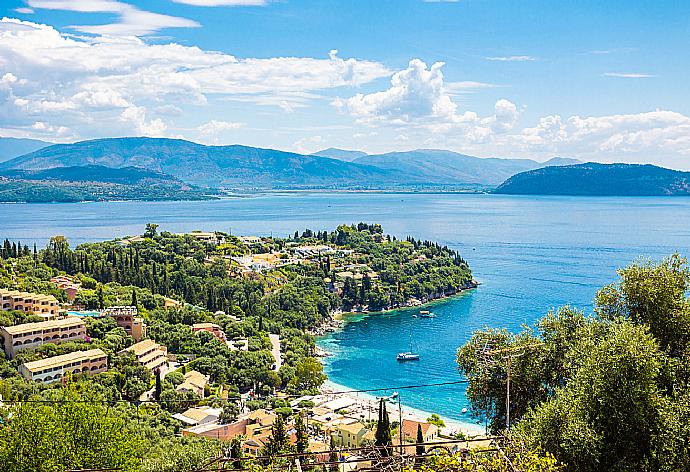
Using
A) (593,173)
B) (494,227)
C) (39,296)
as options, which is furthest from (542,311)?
(593,173)

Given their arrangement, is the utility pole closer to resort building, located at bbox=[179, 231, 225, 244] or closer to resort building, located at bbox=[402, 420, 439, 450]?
resort building, located at bbox=[402, 420, 439, 450]

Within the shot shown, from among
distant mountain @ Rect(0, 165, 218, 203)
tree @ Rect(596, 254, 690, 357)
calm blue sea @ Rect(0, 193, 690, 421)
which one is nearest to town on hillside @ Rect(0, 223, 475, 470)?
calm blue sea @ Rect(0, 193, 690, 421)

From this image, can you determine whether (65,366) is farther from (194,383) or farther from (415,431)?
(415,431)

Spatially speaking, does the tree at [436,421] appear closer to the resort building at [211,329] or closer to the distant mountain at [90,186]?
the resort building at [211,329]

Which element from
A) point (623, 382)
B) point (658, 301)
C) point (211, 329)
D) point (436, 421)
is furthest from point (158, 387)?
point (623, 382)

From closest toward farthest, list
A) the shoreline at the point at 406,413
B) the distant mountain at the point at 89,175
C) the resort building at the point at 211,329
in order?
1. the shoreline at the point at 406,413
2. the resort building at the point at 211,329
3. the distant mountain at the point at 89,175

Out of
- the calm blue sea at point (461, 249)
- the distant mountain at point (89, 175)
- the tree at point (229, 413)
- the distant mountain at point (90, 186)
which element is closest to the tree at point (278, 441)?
the tree at point (229, 413)

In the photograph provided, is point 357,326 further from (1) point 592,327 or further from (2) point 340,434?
(1) point 592,327
